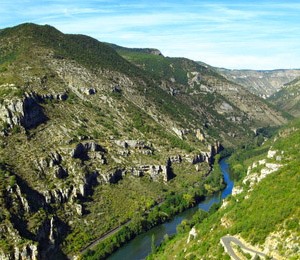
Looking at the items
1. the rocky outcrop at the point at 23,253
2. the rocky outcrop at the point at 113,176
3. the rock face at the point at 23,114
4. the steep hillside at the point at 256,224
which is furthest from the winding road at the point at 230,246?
the rock face at the point at 23,114

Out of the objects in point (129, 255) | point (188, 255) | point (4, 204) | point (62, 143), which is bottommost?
point (129, 255)

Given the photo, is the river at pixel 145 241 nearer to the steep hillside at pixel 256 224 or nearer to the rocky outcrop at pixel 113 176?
the steep hillside at pixel 256 224

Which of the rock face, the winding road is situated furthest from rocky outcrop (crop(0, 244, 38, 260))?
the rock face

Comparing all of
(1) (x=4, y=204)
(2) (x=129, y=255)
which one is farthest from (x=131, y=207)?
(1) (x=4, y=204)

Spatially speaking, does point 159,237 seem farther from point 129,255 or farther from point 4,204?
point 4,204

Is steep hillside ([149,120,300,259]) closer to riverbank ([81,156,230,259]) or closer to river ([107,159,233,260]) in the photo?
river ([107,159,233,260])
